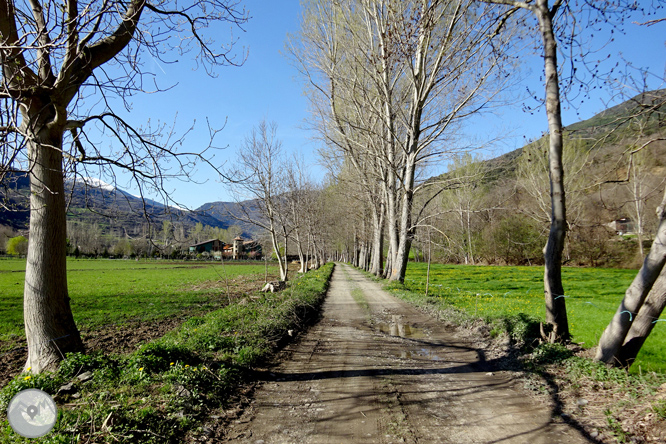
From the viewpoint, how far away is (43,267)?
14.9 ft

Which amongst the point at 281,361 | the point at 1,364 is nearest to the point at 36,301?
the point at 281,361

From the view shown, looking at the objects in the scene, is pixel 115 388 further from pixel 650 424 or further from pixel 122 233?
pixel 650 424

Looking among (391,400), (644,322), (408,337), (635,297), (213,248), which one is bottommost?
(408,337)

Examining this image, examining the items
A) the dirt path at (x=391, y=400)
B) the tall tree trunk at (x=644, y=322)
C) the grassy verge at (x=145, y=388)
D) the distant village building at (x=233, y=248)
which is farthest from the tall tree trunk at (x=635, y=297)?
the distant village building at (x=233, y=248)

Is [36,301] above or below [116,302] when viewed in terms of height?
above

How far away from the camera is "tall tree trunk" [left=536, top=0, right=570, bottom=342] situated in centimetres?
591

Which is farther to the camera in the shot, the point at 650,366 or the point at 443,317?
the point at 443,317

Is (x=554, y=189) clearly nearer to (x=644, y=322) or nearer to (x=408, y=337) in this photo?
(x=644, y=322)

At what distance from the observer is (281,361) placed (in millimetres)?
5883

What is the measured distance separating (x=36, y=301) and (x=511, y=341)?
24.7ft
